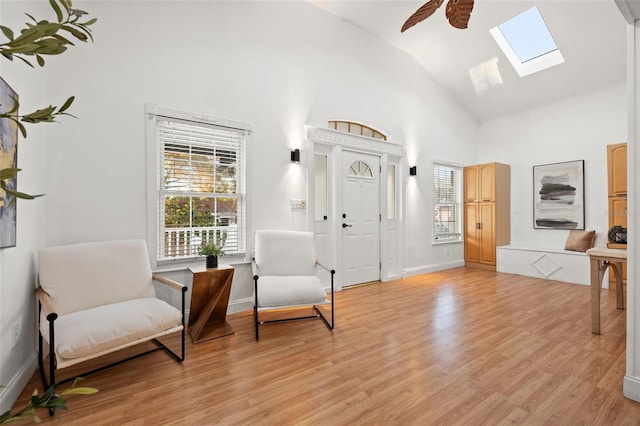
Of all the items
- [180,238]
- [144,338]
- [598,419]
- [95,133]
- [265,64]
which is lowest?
[598,419]

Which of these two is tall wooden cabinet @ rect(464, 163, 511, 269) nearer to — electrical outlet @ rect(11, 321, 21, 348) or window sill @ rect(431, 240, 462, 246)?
window sill @ rect(431, 240, 462, 246)

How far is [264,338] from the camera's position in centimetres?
296

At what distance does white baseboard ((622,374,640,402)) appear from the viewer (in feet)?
6.53

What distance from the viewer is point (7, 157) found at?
1.93 m

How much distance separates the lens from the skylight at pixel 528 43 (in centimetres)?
482

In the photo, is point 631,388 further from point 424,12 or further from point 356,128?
point 356,128

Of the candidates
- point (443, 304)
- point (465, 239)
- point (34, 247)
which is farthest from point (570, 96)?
point (34, 247)

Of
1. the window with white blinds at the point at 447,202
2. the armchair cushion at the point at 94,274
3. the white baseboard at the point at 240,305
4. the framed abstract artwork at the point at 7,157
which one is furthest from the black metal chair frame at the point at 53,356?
the window with white blinds at the point at 447,202

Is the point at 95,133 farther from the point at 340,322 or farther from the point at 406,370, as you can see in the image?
the point at 406,370

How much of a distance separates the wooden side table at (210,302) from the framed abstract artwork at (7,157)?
4.44 feet

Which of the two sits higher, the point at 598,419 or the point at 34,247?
the point at 34,247

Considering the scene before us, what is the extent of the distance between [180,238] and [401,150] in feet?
12.5

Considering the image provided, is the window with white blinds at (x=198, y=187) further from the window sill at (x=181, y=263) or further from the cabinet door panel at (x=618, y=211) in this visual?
the cabinet door panel at (x=618, y=211)

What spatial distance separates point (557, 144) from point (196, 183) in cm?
631
